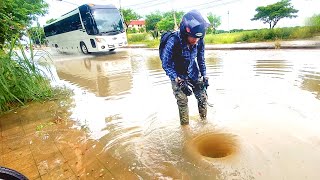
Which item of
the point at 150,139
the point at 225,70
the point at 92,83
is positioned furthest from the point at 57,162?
the point at 225,70

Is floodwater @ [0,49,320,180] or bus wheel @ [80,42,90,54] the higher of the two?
bus wheel @ [80,42,90,54]

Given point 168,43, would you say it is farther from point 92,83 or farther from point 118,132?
point 92,83

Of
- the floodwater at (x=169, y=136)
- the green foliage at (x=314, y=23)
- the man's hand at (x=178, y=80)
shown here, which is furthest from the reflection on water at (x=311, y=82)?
the green foliage at (x=314, y=23)

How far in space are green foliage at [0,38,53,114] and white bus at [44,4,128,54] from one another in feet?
36.9

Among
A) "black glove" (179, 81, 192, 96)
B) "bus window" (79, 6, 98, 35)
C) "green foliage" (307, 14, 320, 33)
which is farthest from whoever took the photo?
"green foliage" (307, 14, 320, 33)

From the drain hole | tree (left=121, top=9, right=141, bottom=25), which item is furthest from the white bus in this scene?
tree (left=121, top=9, right=141, bottom=25)

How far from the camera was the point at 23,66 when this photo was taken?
5180 millimetres

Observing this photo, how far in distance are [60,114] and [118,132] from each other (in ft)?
5.84

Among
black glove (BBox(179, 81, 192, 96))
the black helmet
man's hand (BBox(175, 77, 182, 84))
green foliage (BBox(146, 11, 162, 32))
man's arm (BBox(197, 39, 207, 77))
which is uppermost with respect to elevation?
green foliage (BBox(146, 11, 162, 32))

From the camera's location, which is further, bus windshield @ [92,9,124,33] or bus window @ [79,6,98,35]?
bus windshield @ [92,9,124,33]

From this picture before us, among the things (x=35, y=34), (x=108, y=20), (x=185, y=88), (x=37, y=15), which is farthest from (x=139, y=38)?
(x=185, y=88)

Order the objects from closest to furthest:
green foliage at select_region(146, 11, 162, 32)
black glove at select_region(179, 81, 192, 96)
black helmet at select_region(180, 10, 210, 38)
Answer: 1. black helmet at select_region(180, 10, 210, 38)
2. black glove at select_region(179, 81, 192, 96)
3. green foliage at select_region(146, 11, 162, 32)

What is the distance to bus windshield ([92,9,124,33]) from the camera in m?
16.0

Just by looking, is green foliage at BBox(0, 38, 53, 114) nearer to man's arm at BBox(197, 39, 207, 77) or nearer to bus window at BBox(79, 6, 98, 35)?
man's arm at BBox(197, 39, 207, 77)
